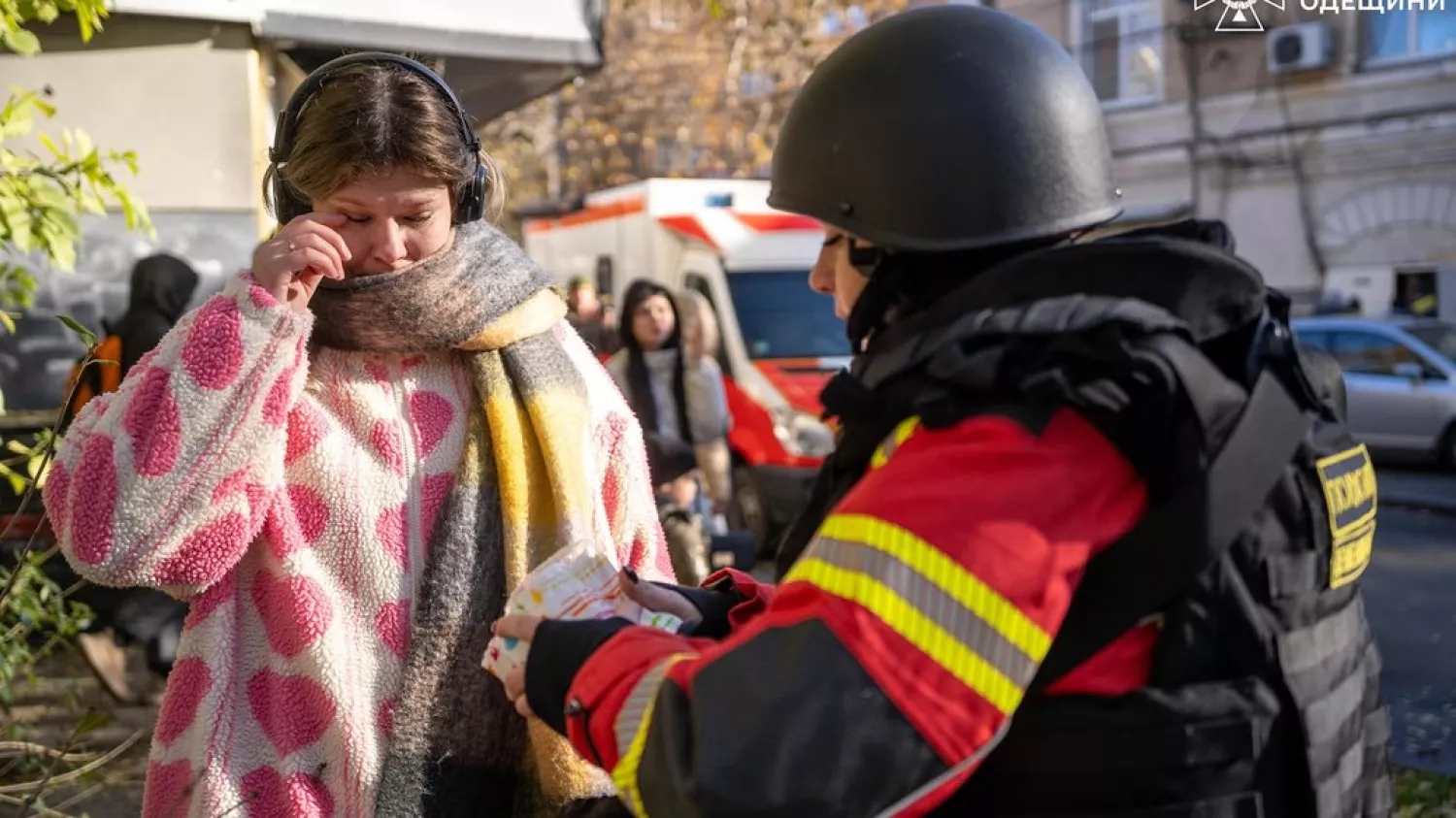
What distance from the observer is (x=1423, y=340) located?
548 inches

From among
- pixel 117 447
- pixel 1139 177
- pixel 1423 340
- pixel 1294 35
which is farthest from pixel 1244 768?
pixel 1139 177

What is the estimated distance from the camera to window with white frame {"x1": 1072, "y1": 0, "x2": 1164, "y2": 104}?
21.0 meters

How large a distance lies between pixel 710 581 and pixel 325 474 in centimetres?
51

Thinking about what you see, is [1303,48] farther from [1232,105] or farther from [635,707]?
[635,707]

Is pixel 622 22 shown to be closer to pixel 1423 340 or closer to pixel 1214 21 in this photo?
pixel 1214 21

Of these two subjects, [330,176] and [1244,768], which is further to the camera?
[330,176]

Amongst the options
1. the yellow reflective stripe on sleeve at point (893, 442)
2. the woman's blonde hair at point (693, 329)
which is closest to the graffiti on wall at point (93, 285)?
the woman's blonde hair at point (693, 329)

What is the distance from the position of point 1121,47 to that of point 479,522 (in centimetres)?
2116

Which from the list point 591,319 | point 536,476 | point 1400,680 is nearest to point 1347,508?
point 536,476

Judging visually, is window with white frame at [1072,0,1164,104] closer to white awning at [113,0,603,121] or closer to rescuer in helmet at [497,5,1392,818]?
white awning at [113,0,603,121]

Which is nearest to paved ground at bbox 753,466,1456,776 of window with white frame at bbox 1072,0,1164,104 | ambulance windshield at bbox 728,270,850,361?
ambulance windshield at bbox 728,270,850,361

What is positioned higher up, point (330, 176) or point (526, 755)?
point (330, 176)

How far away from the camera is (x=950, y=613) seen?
1153 millimetres
